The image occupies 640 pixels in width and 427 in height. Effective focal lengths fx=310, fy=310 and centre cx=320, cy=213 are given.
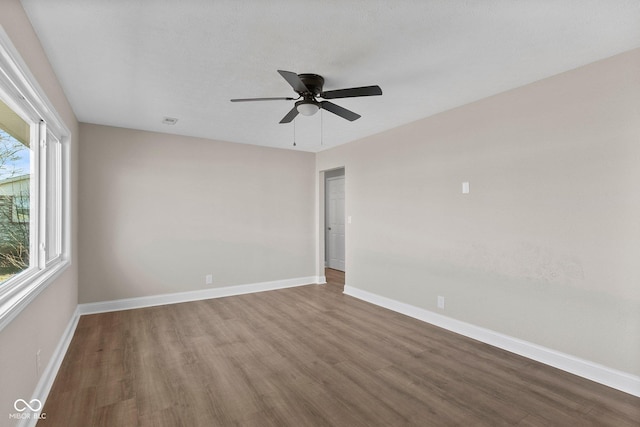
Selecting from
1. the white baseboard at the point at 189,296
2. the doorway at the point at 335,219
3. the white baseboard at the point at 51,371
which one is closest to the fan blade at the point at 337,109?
the white baseboard at the point at 51,371

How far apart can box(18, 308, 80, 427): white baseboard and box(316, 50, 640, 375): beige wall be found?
357 cm

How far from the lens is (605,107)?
94.7 inches

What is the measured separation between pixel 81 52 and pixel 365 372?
327 cm

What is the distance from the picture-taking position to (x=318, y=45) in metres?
2.18

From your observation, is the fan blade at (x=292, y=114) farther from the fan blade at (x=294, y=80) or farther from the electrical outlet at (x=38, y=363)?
the electrical outlet at (x=38, y=363)

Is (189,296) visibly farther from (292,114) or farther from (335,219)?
(335,219)

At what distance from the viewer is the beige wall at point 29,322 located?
4.95ft

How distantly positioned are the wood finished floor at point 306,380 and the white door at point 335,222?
3.52 meters

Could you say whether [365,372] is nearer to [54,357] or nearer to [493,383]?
[493,383]

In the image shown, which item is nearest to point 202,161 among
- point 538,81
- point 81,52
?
point 81,52

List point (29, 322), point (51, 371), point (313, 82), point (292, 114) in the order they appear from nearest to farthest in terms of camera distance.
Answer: point (29, 322)
point (51, 371)
point (313, 82)
point (292, 114)

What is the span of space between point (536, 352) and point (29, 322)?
12.5ft

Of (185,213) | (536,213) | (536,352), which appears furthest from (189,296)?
(536,213)

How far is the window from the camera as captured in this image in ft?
5.48
